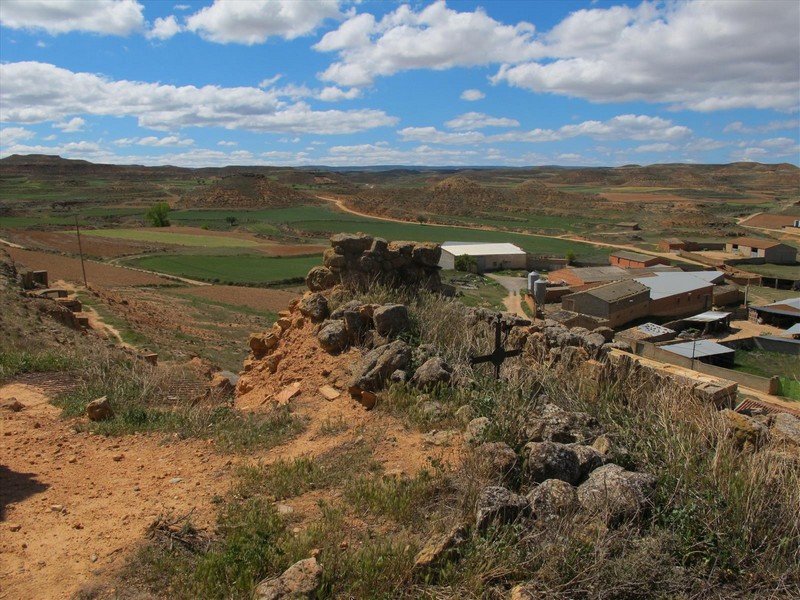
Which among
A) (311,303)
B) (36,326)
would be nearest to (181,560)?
(311,303)

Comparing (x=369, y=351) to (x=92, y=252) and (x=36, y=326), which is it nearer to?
(x=36, y=326)

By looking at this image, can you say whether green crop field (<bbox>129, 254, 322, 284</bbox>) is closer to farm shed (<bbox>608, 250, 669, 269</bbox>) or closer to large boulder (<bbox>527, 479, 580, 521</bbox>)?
farm shed (<bbox>608, 250, 669, 269</bbox>)

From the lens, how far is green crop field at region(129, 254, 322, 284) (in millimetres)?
52594

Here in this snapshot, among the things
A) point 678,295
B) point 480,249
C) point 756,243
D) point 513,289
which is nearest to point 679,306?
point 678,295

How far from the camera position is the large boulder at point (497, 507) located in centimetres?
493

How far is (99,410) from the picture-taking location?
892 cm

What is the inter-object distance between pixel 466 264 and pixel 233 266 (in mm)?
22499

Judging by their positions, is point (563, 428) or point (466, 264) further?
point (466, 264)

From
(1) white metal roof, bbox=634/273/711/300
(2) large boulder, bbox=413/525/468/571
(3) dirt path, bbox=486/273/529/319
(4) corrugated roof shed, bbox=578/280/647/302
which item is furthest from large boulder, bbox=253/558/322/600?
(1) white metal roof, bbox=634/273/711/300

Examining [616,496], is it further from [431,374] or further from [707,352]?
[707,352]

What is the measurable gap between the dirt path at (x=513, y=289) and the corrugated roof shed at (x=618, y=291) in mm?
4996

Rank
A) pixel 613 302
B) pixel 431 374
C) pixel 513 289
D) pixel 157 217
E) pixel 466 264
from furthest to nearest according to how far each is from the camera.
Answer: pixel 157 217, pixel 466 264, pixel 513 289, pixel 613 302, pixel 431 374

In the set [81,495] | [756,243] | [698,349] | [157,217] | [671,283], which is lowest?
[698,349]

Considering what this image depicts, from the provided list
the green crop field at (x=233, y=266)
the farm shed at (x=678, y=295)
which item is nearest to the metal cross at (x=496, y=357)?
the farm shed at (x=678, y=295)
